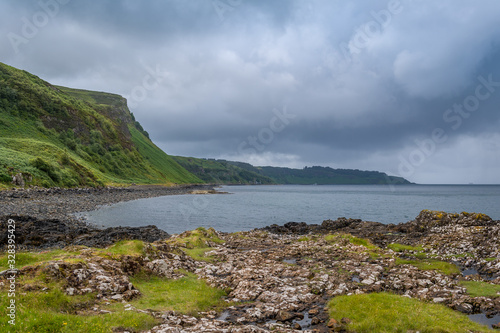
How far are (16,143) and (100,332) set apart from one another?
12540 cm

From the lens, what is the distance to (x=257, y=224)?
67.0m

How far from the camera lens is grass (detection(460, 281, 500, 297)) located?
1848cm

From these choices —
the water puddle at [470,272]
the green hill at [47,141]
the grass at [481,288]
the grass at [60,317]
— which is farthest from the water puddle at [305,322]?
the green hill at [47,141]

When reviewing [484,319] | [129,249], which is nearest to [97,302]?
[129,249]

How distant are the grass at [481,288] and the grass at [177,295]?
52.5ft

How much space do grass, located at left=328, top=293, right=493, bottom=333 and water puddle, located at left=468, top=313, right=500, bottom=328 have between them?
0.75 m

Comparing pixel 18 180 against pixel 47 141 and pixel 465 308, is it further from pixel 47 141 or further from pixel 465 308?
pixel 465 308

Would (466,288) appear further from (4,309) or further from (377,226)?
(377,226)

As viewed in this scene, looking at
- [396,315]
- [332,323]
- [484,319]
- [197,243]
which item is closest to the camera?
[396,315]

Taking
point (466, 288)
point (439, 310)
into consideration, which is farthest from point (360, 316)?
point (466, 288)

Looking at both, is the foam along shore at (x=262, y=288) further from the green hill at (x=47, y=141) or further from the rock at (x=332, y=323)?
the green hill at (x=47, y=141)

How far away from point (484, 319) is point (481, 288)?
4.77 m

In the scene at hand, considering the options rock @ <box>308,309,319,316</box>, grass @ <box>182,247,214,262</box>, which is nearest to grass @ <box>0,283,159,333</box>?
rock @ <box>308,309,319,316</box>

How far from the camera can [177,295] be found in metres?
18.5
